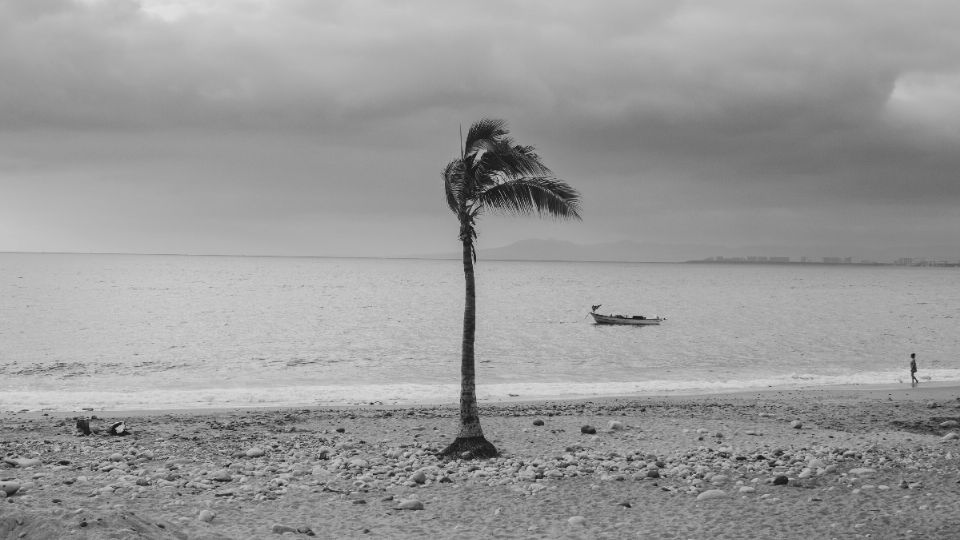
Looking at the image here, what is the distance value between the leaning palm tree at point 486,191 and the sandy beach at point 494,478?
3.32 ft

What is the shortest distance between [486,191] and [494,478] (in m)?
6.42

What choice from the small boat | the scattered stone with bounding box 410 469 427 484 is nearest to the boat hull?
the small boat

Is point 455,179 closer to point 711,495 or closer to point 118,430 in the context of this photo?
point 711,495

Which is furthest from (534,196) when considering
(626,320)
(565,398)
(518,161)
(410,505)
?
(626,320)

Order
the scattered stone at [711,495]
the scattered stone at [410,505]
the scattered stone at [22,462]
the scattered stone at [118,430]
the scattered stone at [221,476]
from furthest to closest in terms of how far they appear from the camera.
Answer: the scattered stone at [118,430], the scattered stone at [22,462], the scattered stone at [221,476], the scattered stone at [711,495], the scattered stone at [410,505]

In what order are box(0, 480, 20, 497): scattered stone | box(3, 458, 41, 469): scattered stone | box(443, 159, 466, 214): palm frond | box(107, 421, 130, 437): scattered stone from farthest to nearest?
box(107, 421, 130, 437): scattered stone, box(443, 159, 466, 214): palm frond, box(3, 458, 41, 469): scattered stone, box(0, 480, 20, 497): scattered stone

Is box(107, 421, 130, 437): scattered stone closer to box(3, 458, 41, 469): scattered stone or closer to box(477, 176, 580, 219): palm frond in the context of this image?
box(3, 458, 41, 469): scattered stone

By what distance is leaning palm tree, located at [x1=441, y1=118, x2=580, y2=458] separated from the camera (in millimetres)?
16969

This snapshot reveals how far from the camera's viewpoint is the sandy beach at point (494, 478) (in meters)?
11.8

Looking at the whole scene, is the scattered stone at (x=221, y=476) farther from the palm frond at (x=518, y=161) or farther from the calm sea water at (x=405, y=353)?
the calm sea water at (x=405, y=353)

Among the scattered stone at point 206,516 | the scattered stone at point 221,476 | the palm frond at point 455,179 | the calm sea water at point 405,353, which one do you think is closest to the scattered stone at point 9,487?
the scattered stone at point 221,476

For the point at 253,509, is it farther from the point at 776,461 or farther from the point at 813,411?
the point at 813,411

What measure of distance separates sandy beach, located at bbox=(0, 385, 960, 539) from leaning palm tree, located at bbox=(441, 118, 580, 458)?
1.01m

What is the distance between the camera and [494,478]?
49.2 feet
